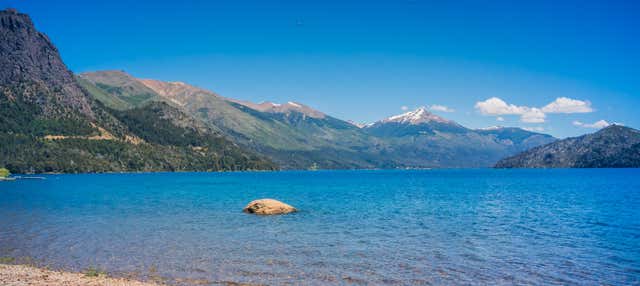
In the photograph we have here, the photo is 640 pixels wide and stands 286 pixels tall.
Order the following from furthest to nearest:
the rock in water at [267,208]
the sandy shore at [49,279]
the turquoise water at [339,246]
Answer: the rock in water at [267,208] < the turquoise water at [339,246] < the sandy shore at [49,279]

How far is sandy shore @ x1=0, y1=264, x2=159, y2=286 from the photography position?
27500mm

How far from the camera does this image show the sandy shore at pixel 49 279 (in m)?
27.5

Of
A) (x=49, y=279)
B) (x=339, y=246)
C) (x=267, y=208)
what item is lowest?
(x=49, y=279)

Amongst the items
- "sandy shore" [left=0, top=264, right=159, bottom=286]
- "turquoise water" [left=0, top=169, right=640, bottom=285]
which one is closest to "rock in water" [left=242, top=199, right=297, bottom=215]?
"turquoise water" [left=0, top=169, right=640, bottom=285]

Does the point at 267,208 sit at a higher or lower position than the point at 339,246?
higher

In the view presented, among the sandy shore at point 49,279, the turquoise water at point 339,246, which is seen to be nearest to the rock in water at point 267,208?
the turquoise water at point 339,246

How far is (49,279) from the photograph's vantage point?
93.8 ft

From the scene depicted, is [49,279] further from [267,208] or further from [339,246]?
[267,208]

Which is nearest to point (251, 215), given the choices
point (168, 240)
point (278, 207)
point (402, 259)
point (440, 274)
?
point (278, 207)

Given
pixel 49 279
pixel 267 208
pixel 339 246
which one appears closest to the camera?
pixel 49 279

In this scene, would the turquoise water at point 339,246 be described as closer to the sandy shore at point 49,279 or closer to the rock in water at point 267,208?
the rock in water at point 267,208

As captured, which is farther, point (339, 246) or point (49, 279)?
point (339, 246)

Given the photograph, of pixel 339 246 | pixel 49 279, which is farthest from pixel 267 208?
pixel 49 279

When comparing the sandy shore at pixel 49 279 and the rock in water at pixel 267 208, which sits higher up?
the rock in water at pixel 267 208
